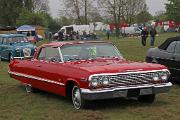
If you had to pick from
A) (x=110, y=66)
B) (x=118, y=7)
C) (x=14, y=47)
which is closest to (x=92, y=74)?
(x=110, y=66)

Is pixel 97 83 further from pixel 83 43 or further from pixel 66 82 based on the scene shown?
pixel 83 43

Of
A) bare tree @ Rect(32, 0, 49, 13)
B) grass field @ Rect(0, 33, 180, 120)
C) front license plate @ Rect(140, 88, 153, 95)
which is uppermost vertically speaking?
bare tree @ Rect(32, 0, 49, 13)

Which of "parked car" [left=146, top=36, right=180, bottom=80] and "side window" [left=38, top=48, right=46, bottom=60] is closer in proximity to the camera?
"side window" [left=38, top=48, right=46, bottom=60]

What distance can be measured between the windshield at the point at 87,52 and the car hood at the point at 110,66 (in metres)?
0.35

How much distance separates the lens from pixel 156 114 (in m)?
8.87

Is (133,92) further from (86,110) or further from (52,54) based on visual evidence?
(52,54)

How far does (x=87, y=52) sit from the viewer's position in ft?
35.0

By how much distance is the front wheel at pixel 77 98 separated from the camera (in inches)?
370

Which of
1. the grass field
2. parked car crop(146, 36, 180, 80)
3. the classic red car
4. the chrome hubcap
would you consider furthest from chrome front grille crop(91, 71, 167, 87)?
parked car crop(146, 36, 180, 80)

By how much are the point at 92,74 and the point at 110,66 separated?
0.57 meters

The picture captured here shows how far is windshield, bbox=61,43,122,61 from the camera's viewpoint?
10.5 m

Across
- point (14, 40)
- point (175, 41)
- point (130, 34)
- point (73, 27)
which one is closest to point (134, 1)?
point (130, 34)

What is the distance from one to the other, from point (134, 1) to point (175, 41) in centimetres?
7903

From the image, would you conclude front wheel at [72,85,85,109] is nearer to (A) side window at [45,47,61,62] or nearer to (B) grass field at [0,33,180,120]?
(B) grass field at [0,33,180,120]
